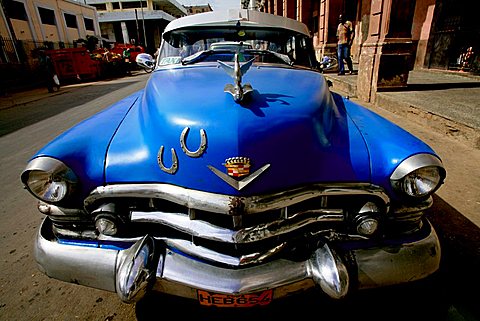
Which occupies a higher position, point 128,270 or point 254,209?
point 254,209

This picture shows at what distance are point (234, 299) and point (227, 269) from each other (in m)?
0.14

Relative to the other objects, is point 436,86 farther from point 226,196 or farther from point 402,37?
point 226,196

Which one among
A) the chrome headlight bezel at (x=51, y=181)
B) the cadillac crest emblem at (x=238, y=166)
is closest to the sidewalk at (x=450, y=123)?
the cadillac crest emblem at (x=238, y=166)

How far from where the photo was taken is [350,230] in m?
1.46

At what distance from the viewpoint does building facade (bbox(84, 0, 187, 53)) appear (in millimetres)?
45531

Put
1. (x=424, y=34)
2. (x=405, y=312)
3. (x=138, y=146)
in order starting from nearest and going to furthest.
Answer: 1. (x=138, y=146)
2. (x=405, y=312)
3. (x=424, y=34)

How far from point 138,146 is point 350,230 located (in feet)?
3.91

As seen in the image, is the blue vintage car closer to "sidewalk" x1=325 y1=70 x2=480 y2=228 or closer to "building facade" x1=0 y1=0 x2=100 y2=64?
"sidewalk" x1=325 y1=70 x2=480 y2=228

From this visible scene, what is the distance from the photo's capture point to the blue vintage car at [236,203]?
1.29 metres

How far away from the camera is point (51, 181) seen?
141 cm

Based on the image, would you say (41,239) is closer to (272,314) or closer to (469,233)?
(272,314)

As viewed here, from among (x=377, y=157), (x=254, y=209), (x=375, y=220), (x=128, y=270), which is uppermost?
(x=377, y=157)

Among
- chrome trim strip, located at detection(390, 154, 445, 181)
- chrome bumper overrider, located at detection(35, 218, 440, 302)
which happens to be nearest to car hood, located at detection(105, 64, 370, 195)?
chrome trim strip, located at detection(390, 154, 445, 181)

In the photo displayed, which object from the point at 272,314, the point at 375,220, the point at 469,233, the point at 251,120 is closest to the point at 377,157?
the point at 375,220
